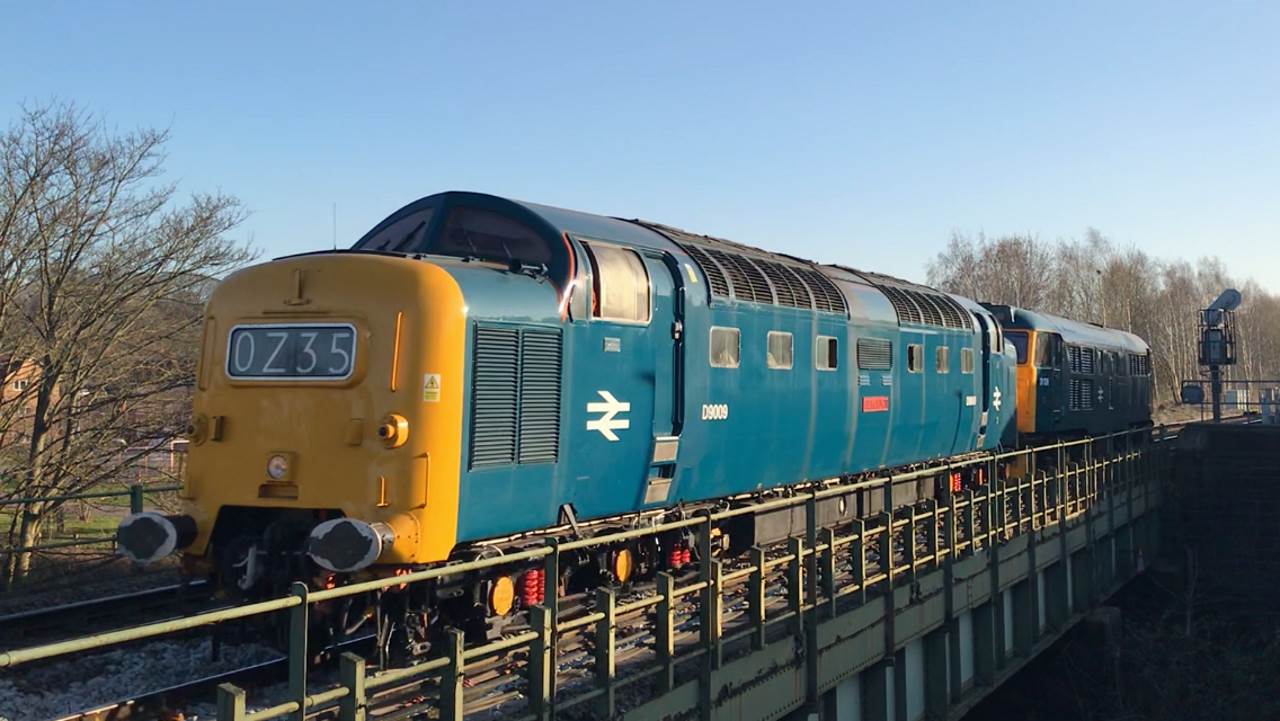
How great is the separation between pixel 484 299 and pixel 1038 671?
17834 mm

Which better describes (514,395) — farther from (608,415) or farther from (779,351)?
(779,351)

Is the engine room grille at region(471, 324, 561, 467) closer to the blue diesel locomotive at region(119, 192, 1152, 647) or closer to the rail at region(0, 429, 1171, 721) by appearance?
the blue diesel locomotive at region(119, 192, 1152, 647)

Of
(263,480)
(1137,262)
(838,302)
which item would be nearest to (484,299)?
(263,480)

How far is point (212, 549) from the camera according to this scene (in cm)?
816

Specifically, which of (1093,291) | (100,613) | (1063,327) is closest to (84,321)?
(100,613)

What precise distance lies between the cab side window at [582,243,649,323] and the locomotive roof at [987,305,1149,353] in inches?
592

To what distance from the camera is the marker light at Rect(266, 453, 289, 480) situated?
7.85 metres

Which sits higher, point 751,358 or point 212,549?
point 751,358

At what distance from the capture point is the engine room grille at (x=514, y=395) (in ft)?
26.4

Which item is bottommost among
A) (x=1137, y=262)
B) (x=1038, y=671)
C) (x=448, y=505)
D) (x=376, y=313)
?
(x=1038, y=671)

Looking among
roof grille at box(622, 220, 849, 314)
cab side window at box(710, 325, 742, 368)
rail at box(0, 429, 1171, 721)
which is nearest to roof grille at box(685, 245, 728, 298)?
roof grille at box(622, 220, 849, 314)

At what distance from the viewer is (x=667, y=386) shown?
10211mm

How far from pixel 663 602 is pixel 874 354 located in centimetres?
840

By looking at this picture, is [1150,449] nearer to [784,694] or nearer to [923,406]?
[923,406]
